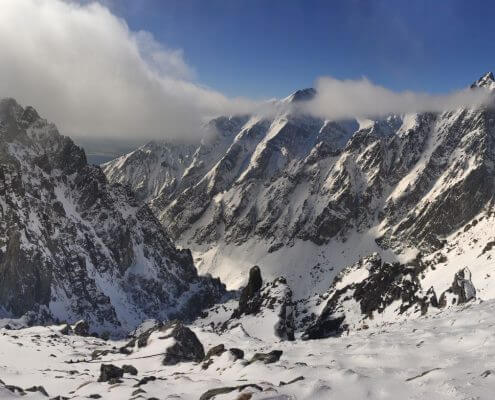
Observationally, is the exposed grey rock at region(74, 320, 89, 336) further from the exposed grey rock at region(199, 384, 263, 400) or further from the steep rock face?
the exposed grey rock at region(199, 384, 263, 400)

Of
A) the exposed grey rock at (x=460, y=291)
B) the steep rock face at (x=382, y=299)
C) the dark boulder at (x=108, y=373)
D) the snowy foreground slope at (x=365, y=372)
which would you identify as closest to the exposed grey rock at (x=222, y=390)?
the snowy foreground slope at (x=365, y=372)

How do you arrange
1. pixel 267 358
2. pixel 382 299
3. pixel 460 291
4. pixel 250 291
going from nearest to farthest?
pixel 267 358, pixel 460 291, pixel 382 299, pixel 250 291

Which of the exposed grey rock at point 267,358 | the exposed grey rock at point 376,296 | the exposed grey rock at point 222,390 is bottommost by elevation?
the exposed grey rock at point 222,390

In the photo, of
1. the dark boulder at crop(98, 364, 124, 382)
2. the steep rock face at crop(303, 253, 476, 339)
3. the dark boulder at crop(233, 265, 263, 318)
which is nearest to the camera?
the dark boulder at crop(98, 364, 124, 382)

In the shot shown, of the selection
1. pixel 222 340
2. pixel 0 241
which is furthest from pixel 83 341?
pixel 0 241

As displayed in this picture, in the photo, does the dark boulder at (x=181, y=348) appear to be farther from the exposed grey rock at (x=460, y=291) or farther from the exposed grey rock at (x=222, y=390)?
the exposed grey rock at (x=222, y=390)

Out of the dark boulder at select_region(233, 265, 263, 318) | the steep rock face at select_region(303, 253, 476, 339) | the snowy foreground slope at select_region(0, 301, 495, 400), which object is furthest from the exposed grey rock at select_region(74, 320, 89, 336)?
the snowy foreground slope at select_region(0, 301, 495, 400)

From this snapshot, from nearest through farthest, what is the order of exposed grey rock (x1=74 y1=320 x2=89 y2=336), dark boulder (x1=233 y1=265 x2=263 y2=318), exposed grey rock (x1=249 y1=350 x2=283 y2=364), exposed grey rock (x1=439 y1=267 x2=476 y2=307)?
exposed grey rock (x1=249 y1=350 x2=283 y2=364), exposed grey rock (x1=439 y1=267 x2=476 y2=307), dark boulder (x1=233 y1=265 x2=263 y2=318), exposed grey rock (x1=74 y1=320 x2=89 y2=336)

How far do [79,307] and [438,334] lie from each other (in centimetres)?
18857

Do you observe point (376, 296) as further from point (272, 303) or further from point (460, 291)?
point (460, 291)

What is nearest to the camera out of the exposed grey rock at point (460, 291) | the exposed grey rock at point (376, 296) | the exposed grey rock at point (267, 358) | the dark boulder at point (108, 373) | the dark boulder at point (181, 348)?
the exposed grey rock at point (267, 358)

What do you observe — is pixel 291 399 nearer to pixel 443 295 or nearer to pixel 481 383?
pixel 481 383

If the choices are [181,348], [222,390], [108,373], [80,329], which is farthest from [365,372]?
[80,329]

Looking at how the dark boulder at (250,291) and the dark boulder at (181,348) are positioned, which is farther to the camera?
the dark boulder at (250,291)
